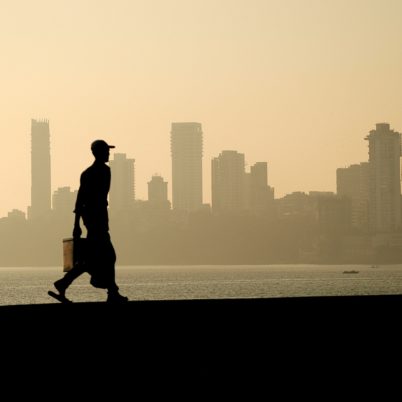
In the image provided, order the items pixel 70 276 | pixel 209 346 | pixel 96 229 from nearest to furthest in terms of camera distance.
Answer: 1. pixel 209 346
2. pixel 96 229
3. pixel 70 276

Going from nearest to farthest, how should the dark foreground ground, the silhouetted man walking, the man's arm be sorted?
1. the dark foreground ground
2. the silhouetted man walking
3. the man's arm

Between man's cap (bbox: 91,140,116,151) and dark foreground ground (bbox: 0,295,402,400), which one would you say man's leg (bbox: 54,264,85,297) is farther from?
dark foreground ground (bbox: 0,295,402,400)

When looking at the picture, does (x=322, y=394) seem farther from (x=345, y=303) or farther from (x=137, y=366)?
(x=345, y=303)

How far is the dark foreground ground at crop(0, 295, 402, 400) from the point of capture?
27.5ft

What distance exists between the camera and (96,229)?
42.5 ft

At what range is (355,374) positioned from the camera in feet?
28.5

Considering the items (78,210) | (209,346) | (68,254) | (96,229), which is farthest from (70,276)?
(209,346)

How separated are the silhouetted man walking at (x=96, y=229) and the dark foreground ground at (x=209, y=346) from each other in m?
2.48

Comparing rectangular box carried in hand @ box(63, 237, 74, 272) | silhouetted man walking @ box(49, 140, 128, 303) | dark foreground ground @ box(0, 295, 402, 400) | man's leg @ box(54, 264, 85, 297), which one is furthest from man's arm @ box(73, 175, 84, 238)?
dark foreground ground @ box(0, 295, 402, 400)

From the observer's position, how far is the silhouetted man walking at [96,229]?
12.9 meters

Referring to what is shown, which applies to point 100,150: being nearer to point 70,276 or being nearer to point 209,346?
point 70,276

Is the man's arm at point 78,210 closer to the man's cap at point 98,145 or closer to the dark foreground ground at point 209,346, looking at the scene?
the man's cap at point 98,145

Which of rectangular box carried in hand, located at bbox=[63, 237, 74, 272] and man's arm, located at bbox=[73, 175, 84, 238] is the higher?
man's arm, located at bbox=[73, 175, 84, 238]

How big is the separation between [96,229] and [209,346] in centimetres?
429
